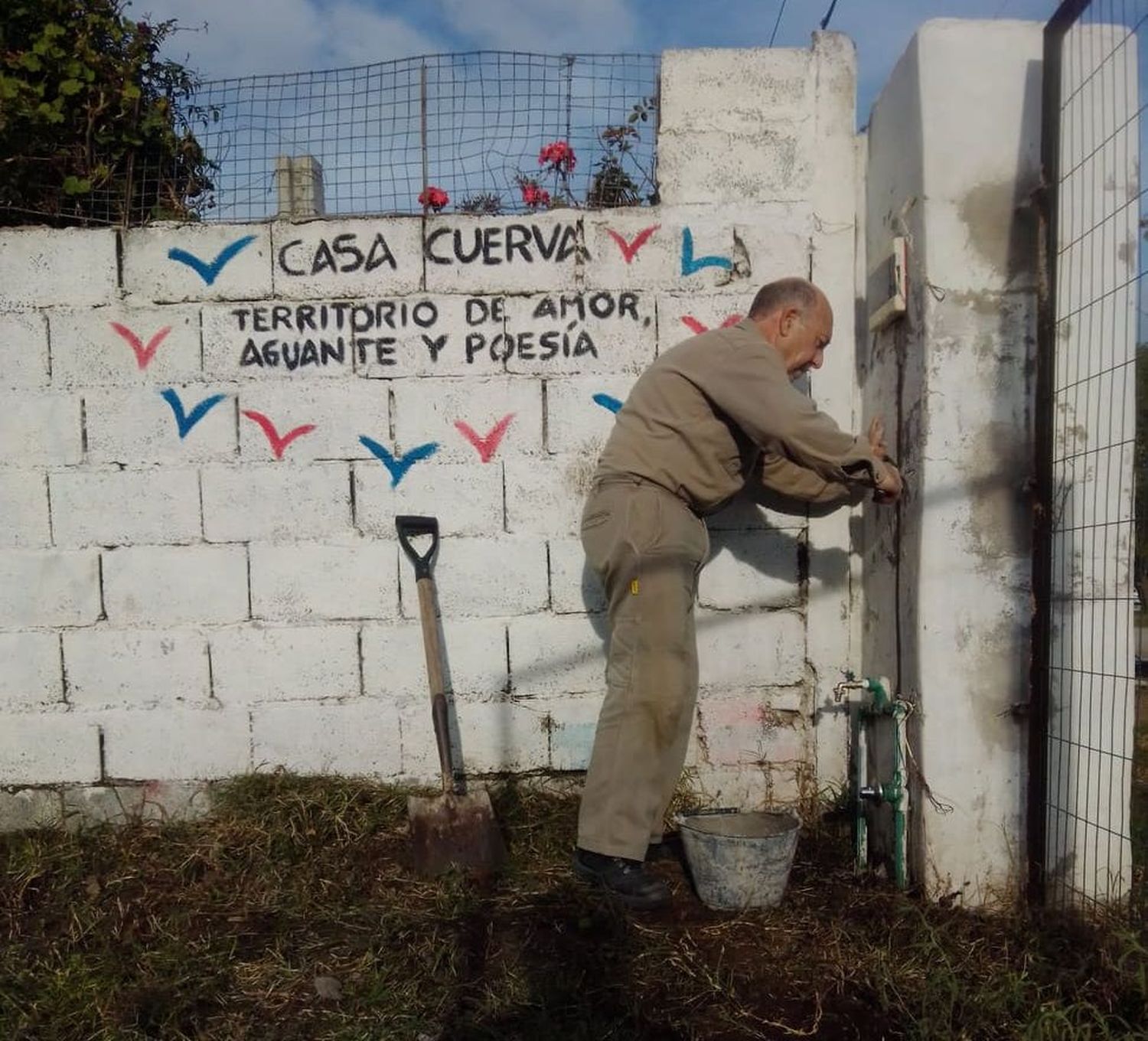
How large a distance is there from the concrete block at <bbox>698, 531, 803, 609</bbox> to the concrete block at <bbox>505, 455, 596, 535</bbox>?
0.50 meters

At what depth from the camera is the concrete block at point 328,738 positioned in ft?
11.9

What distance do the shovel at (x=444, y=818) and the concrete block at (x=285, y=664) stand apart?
412mm

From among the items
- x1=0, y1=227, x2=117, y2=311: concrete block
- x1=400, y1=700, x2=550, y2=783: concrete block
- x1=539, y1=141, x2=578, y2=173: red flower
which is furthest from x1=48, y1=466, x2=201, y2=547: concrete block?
x1=539, y1=141, x2=578, y2=173: red flower

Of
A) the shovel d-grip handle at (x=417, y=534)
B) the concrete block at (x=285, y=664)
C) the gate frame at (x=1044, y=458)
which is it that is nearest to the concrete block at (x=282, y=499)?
the shovel d-grip handle at (x=417, y=534)

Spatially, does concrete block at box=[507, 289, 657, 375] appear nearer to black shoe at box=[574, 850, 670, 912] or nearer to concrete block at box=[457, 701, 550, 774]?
concrete block at box=[457, 701, 550, 774]

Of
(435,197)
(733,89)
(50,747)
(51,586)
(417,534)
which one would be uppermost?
(733,89)

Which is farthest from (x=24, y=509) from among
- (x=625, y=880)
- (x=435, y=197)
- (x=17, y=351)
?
(x=625, y=880)

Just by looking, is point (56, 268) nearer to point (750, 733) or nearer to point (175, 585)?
point (175, 585)

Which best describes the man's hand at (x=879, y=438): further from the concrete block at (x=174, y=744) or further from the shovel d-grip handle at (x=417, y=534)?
the concrete block at (x=174, y=744)

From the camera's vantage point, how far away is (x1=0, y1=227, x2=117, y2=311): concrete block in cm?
361

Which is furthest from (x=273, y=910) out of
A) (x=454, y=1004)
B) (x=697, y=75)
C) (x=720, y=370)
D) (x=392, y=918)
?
(x=697, y=75)

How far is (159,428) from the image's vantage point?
3.60m

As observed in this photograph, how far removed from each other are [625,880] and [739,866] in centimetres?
33

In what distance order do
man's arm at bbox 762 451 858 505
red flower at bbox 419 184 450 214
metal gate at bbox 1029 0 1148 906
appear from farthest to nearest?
1. red flower at bbox 419 184 450 214
2. man's arm at bbox 762 451 858 505
3. metal gate at bbox 1029 0 1148 906
